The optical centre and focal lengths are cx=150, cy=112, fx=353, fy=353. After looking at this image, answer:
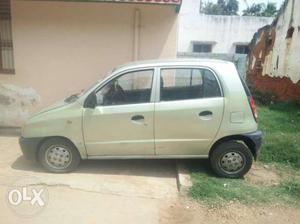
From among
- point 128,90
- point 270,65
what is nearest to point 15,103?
point 128,90

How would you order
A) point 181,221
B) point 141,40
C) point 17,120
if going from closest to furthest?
point 181,221 → point 141,40 → point 17,120

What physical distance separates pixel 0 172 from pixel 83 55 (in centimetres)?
309

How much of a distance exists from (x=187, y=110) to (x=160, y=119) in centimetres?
42

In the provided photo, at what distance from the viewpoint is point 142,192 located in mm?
4992

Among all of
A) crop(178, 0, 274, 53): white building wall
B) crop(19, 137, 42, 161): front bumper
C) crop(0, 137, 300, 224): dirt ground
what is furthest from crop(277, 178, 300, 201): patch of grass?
crop(178, 0, 274, 53): white building wall

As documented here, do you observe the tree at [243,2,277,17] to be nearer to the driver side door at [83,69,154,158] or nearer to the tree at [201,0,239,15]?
the tree at [201,0,239,15]

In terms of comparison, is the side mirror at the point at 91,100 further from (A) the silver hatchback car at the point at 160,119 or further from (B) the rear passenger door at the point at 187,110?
(B) the rear passenger door at the point at 187,110

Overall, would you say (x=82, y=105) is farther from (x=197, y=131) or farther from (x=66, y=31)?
(x=66, y=31)

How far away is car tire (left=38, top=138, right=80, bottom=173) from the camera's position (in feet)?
18.1

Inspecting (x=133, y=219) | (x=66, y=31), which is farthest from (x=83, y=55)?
(x=133, y=219)

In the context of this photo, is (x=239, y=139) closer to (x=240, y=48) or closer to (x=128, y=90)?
(x=128, y=90)

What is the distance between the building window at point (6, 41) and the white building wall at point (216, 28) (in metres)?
22.3

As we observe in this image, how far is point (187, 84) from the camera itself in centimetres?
543

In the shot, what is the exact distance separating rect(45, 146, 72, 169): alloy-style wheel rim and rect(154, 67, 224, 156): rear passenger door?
1414mm
